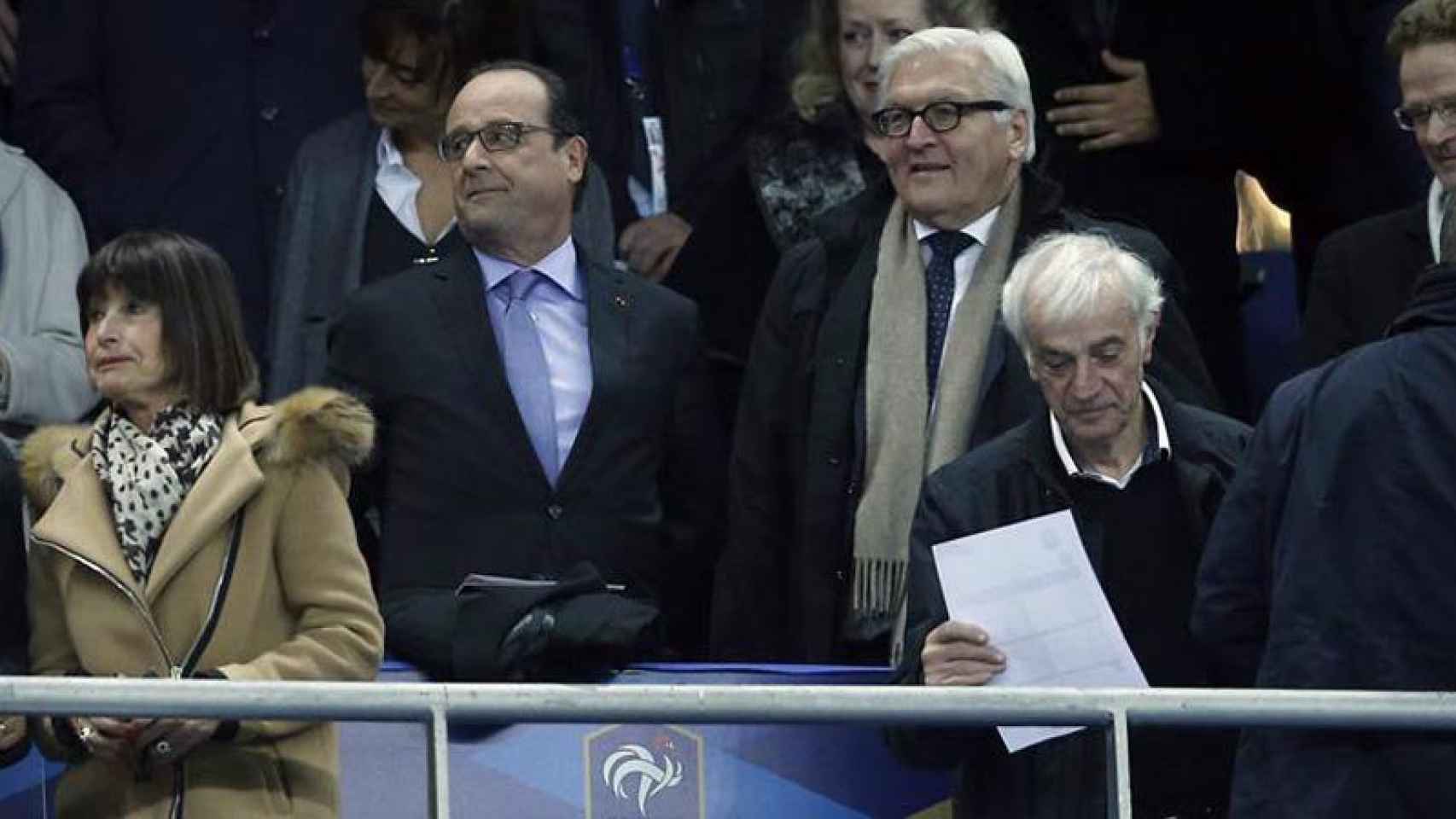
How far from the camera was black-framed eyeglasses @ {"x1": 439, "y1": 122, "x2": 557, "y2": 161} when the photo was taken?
8.68m

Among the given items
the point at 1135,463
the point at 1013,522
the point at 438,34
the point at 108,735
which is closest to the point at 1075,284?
the point at 1135,463

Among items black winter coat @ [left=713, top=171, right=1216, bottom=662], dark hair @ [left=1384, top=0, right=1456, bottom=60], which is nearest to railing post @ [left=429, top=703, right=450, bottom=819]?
black winter coat @ [left=713, top=171, right=1216, bottom=662]

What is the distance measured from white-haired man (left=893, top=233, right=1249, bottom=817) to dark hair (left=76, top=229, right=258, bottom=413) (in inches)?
51.5

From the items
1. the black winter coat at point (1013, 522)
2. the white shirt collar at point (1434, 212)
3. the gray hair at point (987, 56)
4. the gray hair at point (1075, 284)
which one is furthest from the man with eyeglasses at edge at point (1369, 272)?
the black winter coat at point (1013, 522)

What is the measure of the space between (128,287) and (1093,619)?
1.86 m

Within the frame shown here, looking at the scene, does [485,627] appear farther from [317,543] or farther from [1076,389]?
[1076,389]

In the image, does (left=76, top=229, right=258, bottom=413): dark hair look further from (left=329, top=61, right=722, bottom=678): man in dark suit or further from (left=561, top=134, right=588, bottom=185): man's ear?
(left=561, top=134, right=588, bottom=185): man's ear

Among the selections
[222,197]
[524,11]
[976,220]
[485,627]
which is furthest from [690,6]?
[485,627]

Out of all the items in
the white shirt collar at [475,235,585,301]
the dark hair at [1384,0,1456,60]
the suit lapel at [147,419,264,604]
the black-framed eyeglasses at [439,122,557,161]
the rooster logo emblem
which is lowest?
the rooster logo emblem

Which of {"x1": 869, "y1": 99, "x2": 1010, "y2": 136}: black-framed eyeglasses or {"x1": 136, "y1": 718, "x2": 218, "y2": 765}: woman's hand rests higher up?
{"x1": 869, "y1": 99, "x2": 1010, "y2": 136}: black-framed eyeglasses

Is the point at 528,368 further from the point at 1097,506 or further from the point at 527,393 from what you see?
the point at 1097,506

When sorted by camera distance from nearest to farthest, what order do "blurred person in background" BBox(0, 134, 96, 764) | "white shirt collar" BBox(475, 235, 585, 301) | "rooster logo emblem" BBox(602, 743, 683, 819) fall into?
"rooster logo emblem" BBox(602, 743, 683, 819), "white shirt collar" BBox(475, 235, 585, 301), "blurred person in background" BBox(0, 134, 96, 764)

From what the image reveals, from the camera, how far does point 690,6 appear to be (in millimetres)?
10281

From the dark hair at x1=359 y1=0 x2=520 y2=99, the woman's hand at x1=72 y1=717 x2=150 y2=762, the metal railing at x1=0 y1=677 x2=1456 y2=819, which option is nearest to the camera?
the metal railing at x1=0 y1=677 x2=1456 y2=819
